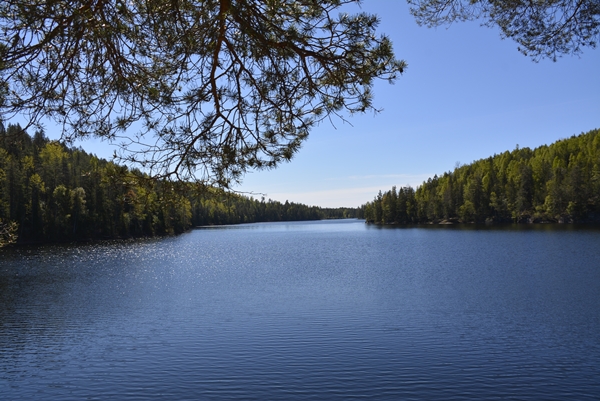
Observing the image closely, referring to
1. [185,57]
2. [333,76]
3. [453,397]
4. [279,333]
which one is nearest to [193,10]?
[185,57]

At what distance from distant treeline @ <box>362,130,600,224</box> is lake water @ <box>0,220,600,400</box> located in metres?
66.0

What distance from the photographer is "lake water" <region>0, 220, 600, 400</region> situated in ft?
35.5

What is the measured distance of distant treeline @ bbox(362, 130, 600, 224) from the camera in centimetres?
8531

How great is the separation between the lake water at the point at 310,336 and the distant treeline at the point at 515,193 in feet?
217

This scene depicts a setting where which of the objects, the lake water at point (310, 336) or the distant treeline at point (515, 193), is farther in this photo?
the distant treeline at point (515, 193)

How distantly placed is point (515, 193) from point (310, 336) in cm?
9833

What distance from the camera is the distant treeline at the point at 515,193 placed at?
280 feet

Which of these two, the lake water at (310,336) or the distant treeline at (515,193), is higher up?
the distant treeline at (515,193)

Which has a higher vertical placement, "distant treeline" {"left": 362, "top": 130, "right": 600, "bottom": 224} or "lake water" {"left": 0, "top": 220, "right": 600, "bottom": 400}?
"distant treeline" {"left": 362, "top": 130, "right": 600, "bottom": 224}

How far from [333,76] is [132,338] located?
13.2 m

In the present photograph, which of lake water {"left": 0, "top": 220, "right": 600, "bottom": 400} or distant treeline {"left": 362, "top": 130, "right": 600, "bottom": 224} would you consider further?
distant treeline {"left": 362, "top": 130, "right": 600, "bottom": 224}

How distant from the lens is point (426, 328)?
1530 centimetres

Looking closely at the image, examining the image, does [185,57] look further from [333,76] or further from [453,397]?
[453,397]

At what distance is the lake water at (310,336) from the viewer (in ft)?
35.5
